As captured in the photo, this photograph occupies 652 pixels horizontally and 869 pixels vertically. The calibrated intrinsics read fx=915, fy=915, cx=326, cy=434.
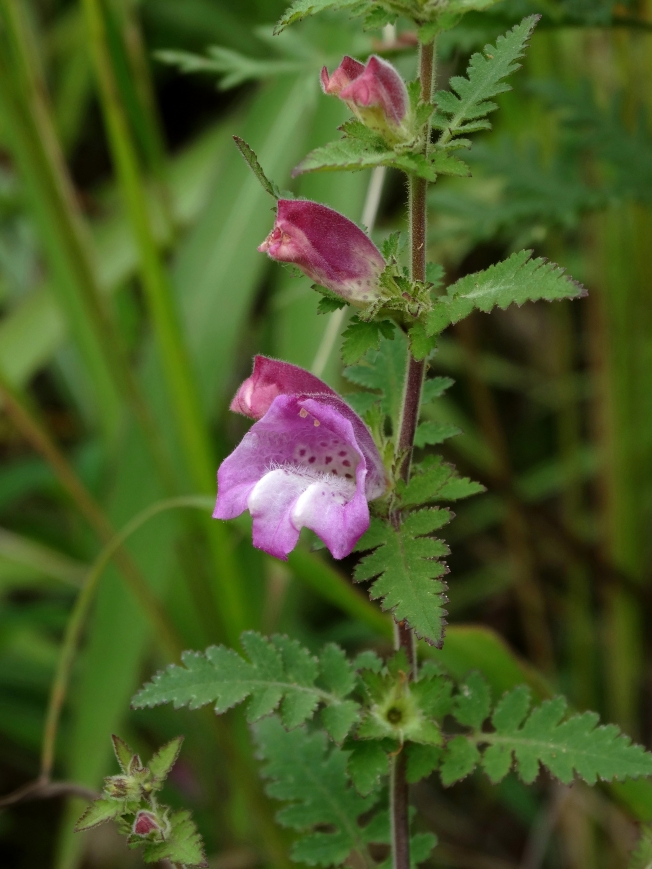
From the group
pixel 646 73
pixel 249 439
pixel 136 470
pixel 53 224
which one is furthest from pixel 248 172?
pixel 249 439

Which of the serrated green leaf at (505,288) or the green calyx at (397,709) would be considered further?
the green calyx at (397,709)

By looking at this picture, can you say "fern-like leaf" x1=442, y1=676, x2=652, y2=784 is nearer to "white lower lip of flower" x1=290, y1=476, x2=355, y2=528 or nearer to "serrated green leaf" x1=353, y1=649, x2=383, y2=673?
"serrated green leaf" x1=353, y1=649, x2=383, y2=673

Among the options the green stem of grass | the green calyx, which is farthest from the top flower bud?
the green stem of grass

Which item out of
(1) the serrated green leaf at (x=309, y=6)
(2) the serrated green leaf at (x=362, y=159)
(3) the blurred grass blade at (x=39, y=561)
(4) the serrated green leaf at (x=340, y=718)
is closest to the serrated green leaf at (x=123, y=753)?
(4) the serrated green leaf at (x=340, y=718)

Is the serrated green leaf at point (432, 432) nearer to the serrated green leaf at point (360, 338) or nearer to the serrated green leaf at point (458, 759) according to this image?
the serrated green leaf at point (360, 338)

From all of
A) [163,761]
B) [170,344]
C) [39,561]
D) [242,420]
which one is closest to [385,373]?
[163,761]

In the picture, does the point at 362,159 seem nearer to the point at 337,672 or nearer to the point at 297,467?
the point at 297,467
